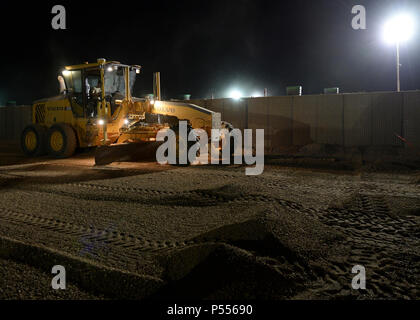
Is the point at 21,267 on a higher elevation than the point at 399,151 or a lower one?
lower

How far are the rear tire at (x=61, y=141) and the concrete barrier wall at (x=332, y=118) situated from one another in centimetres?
769

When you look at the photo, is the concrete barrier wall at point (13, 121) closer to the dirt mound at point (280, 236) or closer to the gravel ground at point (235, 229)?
the gravel ground at point (235, 229)

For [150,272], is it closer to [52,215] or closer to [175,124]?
[52,215]

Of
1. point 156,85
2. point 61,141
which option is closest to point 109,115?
point 156,85

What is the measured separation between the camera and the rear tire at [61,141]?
Answer: 47.4ft

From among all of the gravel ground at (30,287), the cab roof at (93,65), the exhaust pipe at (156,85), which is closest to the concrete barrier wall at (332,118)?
the exhaust pipe at (156,85)

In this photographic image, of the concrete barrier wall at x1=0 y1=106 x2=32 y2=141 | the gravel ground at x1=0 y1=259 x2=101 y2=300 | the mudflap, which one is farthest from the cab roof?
the concrete barrier wall at x1=0 y1=106 x2=32 y2=141

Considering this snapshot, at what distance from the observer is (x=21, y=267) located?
167 inches

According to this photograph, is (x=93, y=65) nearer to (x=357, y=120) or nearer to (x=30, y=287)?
(x=357, y=120)

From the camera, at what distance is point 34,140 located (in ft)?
52.3

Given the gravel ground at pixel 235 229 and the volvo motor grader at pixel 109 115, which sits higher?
A: the volvo motor grader at pixel 109 115

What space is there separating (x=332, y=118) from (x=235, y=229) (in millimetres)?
12904
